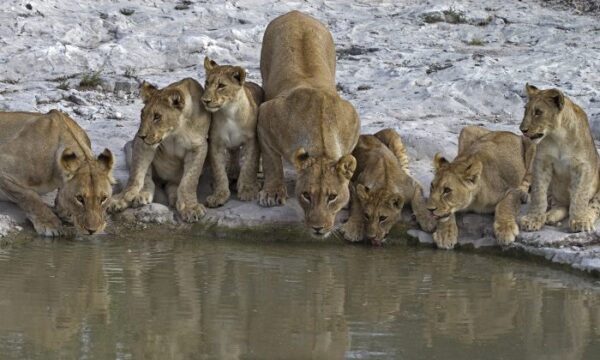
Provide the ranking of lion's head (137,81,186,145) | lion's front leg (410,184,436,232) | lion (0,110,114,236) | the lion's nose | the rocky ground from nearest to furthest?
1. the lion's nose
2. lion (0,110,114,236)
3. lion's front leg (410,184,436,232)
4. lion's head (137,81,186,145)
5. the rocky ground

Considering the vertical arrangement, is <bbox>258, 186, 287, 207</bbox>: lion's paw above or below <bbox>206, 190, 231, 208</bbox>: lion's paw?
above

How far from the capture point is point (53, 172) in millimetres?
11234

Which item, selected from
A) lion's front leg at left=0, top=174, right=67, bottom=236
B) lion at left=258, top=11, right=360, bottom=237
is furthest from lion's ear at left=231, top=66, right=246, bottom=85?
lion's front leg at left=0, top=174, right=67, bottom=236

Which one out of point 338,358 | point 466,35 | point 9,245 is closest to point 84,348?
point 338,358

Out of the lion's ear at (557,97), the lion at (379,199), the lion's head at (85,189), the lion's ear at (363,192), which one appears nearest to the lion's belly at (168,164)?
the lion's head at (85,189)

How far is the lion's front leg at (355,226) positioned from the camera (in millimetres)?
11133

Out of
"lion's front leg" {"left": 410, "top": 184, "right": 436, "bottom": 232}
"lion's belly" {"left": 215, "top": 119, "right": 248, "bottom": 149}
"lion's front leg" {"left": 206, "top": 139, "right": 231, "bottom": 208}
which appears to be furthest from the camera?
"lion's belly" {"left": 215, "top": 119, "right": 248, "bottom": 149}

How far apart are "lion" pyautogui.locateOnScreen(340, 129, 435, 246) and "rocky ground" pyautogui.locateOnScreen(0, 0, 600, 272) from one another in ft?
2.12

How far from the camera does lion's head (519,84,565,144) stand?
35.2 feet

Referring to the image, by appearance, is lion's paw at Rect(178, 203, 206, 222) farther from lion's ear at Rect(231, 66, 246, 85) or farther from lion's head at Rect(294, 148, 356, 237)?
lion's ear at Rect(231, 66, 246, 85)

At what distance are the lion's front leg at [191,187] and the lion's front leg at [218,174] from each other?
0.08m

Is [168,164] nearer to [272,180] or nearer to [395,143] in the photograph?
[272,180]

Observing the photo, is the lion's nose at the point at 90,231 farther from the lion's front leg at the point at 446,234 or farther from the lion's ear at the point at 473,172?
the lion's ear at the point at 473,172

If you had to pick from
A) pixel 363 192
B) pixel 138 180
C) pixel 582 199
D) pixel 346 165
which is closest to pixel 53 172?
pixel 138 180
